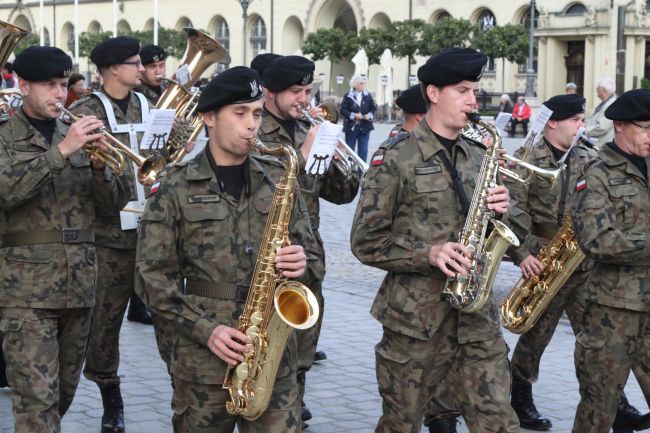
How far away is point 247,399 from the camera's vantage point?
4.72 metres

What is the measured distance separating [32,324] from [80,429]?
146 cm

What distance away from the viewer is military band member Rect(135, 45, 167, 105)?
34.0 feet

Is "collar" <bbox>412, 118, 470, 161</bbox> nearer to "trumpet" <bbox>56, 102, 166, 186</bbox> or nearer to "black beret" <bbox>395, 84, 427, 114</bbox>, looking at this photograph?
"trumpet" <bbox>56, 102, 166, 186</bbox>

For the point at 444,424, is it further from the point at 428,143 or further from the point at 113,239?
the point at 113,239

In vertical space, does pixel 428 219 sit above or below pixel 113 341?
above

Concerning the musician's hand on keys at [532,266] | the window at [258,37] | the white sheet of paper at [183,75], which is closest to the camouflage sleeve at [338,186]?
the musician's hand on keys at [532,266]

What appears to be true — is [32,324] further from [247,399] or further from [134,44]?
[134,44]

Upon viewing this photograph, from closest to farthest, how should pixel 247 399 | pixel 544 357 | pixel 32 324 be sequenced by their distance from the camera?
pixel 247 399 < pixel 32 324 < pixel 544 357

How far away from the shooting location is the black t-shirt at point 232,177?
5012 mm

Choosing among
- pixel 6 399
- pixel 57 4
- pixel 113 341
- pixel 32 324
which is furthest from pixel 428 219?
pixel 57 4

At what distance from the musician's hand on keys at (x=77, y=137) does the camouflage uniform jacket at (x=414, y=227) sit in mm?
1423

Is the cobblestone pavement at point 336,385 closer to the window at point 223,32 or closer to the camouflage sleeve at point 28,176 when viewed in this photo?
the camouflage sleeve at point 28,176

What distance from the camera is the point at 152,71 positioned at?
1046 cm

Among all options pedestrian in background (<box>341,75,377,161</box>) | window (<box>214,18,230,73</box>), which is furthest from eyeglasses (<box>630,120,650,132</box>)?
window (<box>214,18,230,73</box>)
